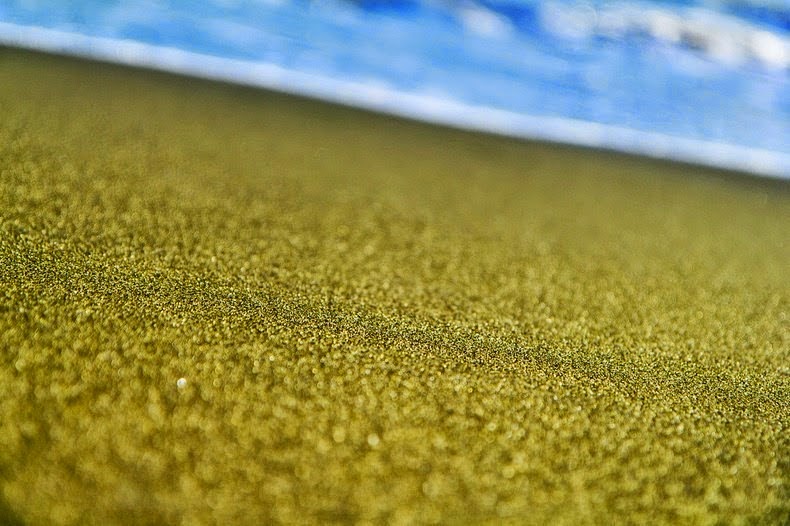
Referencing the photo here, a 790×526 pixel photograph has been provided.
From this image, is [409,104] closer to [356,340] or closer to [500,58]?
[500,58]

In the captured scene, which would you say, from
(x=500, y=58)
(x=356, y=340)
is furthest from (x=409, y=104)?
(x=356, y=340)

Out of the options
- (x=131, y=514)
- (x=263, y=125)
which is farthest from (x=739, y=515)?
(x=263, y=125)

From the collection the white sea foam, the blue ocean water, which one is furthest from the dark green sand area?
the blue ocean water

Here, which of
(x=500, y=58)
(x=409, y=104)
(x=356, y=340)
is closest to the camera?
(x=356, y=340)

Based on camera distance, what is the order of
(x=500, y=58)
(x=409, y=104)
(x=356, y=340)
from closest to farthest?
1. (x=356, y=340)
2. (x=409, y=104)
3. (x=500, y=58)

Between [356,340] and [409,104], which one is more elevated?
[409,104]

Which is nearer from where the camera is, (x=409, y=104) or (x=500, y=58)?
(x=409, y=104)

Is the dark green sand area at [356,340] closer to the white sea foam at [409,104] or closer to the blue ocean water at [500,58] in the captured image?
the white sea foam at [409,104]
